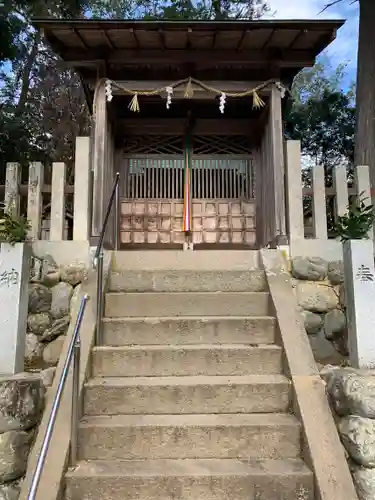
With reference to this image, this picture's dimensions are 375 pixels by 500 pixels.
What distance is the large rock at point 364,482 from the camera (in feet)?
8.86

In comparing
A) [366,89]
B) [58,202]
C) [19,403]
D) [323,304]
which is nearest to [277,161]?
[323,304]

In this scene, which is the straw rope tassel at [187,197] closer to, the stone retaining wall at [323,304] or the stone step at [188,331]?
the stone retaining wall at [323,304]

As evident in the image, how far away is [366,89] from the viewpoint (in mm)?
6957

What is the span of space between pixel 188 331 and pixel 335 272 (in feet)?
6.47

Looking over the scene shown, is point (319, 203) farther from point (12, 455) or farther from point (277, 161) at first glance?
point (12, 455)

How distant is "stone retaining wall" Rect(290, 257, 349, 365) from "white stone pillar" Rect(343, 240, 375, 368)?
101 cm

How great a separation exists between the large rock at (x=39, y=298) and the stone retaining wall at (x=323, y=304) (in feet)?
9.07

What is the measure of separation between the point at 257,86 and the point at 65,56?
269cm

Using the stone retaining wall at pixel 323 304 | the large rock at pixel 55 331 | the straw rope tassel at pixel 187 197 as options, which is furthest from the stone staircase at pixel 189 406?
the straw rope tassel at pixel 187 197

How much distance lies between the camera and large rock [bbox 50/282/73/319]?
471 centimetres

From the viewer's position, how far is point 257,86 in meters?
6.05

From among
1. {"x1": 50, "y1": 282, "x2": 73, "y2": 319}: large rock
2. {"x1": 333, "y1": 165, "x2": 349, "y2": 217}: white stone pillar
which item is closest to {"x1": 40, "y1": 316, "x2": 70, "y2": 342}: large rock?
{"x1": 50, "y1": 282, "x2": 73, "y2": 319}: large rock

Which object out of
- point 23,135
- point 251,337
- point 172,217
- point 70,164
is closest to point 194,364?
point 251,337

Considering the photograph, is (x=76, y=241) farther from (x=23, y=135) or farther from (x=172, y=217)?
(x=23, y=135)
